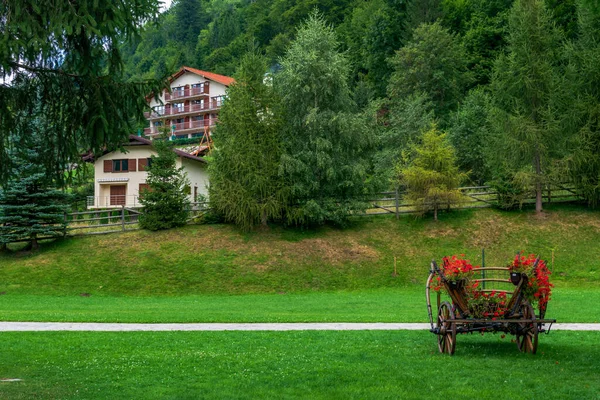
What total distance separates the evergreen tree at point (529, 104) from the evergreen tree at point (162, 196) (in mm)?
19117

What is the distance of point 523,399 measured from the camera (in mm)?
7613

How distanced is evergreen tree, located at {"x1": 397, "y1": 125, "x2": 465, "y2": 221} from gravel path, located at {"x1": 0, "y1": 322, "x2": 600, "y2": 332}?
2095cm

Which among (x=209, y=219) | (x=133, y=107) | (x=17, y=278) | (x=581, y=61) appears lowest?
(x=17, y=278)

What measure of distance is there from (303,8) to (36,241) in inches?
2453

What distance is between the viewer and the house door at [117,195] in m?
49.5

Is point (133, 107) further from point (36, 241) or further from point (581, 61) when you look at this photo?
point (581, 61)

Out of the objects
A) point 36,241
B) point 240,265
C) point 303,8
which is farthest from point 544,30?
point 303,8

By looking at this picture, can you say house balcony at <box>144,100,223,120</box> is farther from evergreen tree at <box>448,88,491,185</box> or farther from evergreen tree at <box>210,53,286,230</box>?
evergreen tree at <box>210,53,286,230</box>

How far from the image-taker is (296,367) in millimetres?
9703

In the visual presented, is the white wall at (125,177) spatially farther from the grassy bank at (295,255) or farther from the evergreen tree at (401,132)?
the evergreen tree at (401,132)

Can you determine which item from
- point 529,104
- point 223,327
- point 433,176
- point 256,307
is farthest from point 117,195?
point 223,327

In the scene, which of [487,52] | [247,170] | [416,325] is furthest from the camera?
[487,52]

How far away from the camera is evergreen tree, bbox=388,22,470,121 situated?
5862 cm

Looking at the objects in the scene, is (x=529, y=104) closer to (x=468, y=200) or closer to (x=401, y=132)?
(x=468, y=200)
